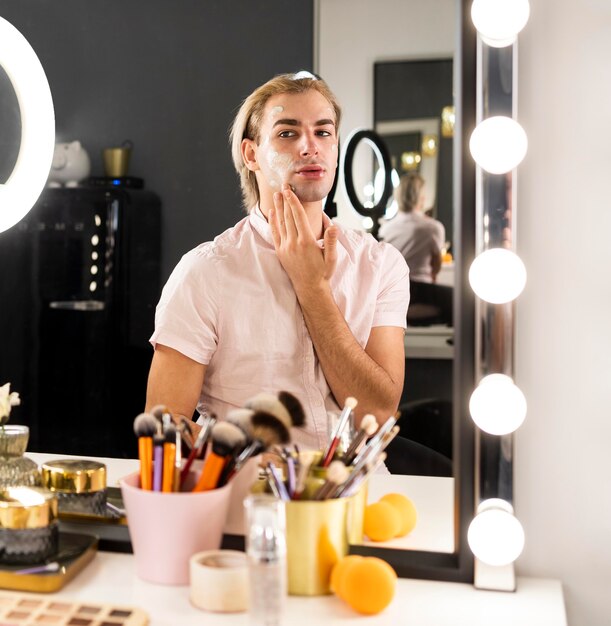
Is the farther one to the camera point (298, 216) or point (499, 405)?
point (298, 216)

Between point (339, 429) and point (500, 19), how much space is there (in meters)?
0.44

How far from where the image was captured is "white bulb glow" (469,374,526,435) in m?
0.75

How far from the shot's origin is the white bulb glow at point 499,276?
746 mm

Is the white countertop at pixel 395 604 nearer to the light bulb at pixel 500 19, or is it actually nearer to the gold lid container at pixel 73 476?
the gold lid container at pixel 73 476

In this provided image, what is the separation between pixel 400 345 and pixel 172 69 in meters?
0.41

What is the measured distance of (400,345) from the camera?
84cm

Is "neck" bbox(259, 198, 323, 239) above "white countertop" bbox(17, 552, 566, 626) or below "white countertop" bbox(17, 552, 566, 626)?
above

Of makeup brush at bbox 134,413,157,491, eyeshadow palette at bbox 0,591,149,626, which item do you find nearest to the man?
makeup brush at bbox 134,413,157,491

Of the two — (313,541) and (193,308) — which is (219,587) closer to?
(313,541)

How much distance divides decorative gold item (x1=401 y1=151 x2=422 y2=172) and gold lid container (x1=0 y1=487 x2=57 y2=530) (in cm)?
50

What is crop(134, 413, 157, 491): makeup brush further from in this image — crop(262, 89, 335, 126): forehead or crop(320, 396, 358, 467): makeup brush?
crop(262, 89, 335, 126): forehead

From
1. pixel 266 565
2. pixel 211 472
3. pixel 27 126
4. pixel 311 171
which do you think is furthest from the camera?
pixel 27 126

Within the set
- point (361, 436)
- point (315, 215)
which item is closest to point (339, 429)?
point (361, 436)

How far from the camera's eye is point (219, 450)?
0.73 m
